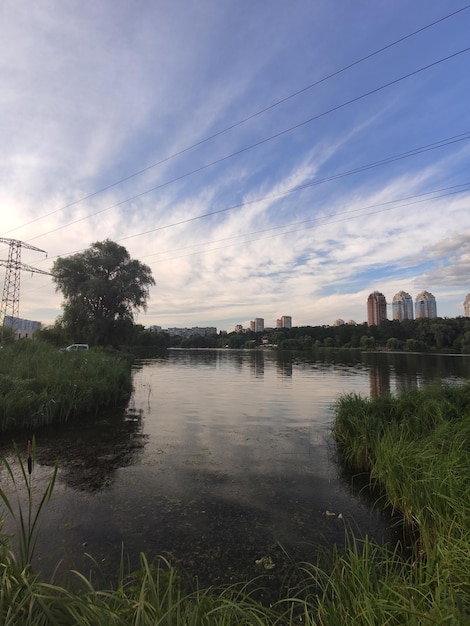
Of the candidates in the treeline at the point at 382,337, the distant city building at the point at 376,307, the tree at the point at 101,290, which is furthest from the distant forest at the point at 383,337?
the distant city building at the point at 376,307

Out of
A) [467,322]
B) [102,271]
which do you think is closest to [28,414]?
[102,271]

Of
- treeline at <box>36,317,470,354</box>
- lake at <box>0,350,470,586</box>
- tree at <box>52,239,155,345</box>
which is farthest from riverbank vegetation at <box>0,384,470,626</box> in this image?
treeline at <box>36,317,470,354</box>

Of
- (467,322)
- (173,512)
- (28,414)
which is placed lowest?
(173,512)

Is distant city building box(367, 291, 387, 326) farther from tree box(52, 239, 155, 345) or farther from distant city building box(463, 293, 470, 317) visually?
tree box(52, 239, 155, 345)

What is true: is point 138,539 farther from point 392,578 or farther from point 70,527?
point 392,578

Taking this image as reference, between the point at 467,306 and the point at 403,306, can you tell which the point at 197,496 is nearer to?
the point at 467,306

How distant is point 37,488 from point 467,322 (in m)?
115

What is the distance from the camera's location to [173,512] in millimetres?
6430

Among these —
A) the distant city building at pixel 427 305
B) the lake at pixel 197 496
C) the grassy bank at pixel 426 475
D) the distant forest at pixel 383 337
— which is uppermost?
the distant city building at pixel 427 305

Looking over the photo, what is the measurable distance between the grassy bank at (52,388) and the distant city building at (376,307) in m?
159

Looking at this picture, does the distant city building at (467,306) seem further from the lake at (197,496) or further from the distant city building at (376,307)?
the lake at (197,496)

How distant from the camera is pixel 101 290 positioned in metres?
39.2

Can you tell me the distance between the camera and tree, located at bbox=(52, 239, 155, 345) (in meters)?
39.0

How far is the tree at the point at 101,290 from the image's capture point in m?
39.0
